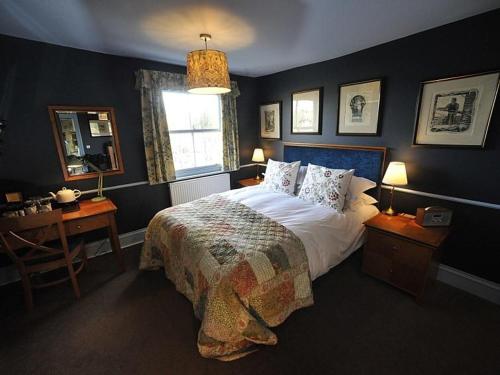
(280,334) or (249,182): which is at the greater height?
(249,182)

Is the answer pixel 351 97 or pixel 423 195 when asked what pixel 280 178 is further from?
pixel 423 195

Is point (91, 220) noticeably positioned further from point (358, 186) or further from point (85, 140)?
point (358, 186)

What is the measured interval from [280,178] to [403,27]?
1938mm

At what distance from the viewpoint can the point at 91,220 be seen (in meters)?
2.27

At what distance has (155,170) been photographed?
3127 millimetres

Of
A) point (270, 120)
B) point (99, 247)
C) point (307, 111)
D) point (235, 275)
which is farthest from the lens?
point (270, 120)

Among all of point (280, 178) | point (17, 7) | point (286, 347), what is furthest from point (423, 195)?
point (17, 7)

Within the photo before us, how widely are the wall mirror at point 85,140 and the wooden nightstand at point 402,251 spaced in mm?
3049

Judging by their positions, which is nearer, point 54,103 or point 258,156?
point 54,103

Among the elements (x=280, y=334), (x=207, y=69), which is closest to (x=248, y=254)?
(x=280, y=334)

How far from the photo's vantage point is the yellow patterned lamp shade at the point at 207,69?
1849 millimetres

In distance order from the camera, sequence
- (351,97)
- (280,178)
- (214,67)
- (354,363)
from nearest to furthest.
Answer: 1. (354,363)
2. (214,67)
3. (351,97)
4. (280,178)

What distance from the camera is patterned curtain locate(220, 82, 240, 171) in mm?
3672

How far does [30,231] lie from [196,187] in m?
1.95
